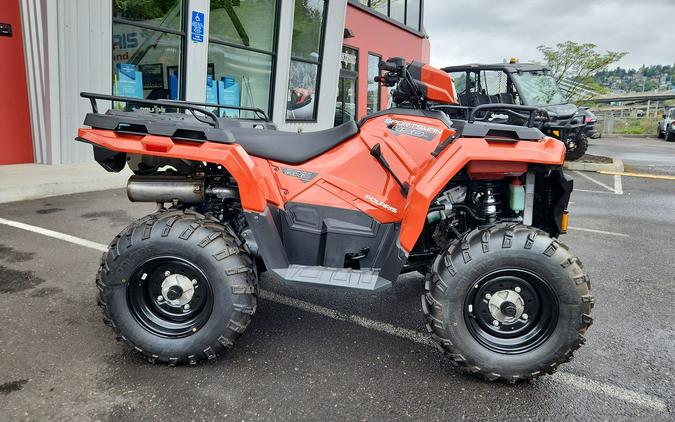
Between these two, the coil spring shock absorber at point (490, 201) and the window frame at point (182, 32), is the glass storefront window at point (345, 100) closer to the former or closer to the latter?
the window frame at point (182, 32)

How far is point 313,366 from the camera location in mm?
2713

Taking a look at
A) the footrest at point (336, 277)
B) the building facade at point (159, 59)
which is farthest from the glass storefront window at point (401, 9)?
the footrest at point (336, 277)

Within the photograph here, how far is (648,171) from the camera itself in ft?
41.3

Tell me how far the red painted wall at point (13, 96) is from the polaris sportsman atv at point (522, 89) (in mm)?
8582

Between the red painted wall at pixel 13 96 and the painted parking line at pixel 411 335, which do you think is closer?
the painted parking line at pixel 411 335

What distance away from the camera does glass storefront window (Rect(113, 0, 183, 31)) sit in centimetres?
806

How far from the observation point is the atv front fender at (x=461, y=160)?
2504 millimetres

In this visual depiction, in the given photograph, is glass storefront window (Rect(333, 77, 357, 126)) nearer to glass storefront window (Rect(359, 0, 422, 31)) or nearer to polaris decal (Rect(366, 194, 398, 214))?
glass storefront window (Rect(359, 0, 422, 31))

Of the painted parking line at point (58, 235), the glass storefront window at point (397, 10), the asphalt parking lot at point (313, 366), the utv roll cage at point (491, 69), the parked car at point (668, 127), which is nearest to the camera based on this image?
the asphalt parking lot at point (313, 366)

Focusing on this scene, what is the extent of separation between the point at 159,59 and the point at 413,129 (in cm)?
763

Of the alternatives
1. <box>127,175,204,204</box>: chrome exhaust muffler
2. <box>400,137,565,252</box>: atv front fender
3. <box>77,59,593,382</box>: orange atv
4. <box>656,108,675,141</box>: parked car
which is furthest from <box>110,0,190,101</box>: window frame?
<box>656,108,675,141</box>: parked car

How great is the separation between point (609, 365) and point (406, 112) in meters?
1.94

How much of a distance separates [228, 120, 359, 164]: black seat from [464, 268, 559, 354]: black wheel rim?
1.20 metres

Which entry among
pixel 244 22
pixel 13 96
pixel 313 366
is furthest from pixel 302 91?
pixel 313 366
